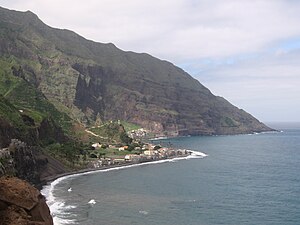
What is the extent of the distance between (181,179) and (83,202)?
55.9 meters

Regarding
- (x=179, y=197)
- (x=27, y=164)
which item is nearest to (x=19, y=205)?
(x=179, y=197)

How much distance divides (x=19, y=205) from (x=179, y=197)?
91.3 meters

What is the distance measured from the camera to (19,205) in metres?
30.3

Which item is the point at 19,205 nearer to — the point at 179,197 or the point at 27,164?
the point at 179,197

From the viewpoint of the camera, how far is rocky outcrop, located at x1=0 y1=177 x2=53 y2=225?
96.4ft

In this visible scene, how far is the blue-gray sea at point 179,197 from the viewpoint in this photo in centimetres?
9131

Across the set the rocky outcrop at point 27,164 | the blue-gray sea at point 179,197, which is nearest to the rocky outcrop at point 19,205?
the blue-gray sea at point 179,197

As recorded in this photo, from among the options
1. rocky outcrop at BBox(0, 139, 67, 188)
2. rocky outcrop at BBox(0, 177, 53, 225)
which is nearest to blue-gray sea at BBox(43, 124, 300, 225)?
rocky outcrop at BBox(0, 139, 67, 188)

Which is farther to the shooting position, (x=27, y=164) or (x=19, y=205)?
(x=27, y=164)

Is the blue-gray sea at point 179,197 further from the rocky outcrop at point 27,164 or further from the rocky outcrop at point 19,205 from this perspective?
the rocky outcrop at point 19,205

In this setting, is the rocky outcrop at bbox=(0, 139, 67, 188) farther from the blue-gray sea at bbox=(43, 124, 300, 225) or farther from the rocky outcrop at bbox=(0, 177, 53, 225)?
the rocky outcrop at bbox=(0, 177, 53, 225)

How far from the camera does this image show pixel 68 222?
85125mm

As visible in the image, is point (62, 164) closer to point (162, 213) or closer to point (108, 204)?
point (108, 204)

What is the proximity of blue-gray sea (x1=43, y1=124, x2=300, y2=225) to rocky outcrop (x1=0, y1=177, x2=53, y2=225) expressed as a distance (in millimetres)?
55149
